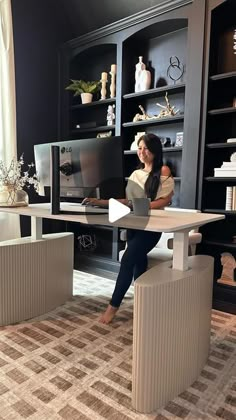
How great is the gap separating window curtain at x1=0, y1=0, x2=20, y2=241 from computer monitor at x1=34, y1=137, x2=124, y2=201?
1.45m

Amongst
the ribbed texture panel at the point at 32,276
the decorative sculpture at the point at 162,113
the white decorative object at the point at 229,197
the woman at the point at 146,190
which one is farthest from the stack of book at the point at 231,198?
the ribbed texture panel at the point at 32,276

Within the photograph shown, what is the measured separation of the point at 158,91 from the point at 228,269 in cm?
163

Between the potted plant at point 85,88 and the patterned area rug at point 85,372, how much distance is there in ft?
7.22

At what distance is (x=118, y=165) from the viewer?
1554mm

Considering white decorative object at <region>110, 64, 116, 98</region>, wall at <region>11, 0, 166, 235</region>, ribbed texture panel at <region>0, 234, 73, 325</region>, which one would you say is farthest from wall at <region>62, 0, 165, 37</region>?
ribbed texture panel at <region>0, 234, 73, 325</region>

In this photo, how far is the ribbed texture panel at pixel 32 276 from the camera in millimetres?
1955

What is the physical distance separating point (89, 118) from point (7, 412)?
298cm

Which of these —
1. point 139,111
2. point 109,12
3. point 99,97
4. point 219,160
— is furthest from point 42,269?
point 109,12

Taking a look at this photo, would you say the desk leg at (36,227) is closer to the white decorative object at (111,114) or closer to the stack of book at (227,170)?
the stack of book at (227,170)

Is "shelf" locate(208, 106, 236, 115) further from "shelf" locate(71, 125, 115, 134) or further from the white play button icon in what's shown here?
the white play button icon

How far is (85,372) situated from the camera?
149 centimetres

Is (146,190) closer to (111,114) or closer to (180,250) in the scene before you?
(180,250)

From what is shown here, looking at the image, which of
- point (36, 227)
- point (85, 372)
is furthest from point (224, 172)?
point (85, 372)

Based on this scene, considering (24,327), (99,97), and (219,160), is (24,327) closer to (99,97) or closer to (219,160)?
(219,160)
